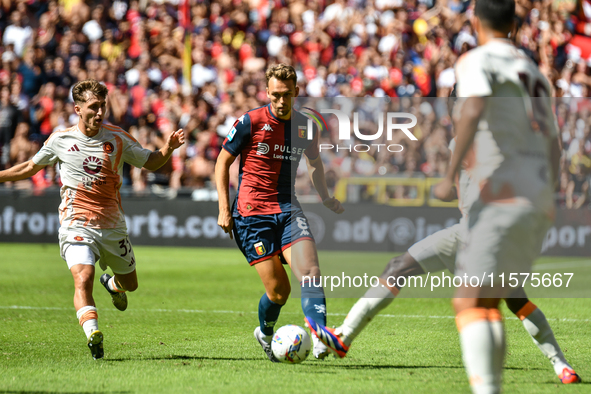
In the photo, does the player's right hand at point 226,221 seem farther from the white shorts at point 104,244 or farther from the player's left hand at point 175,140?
the white shorts at point 104,244

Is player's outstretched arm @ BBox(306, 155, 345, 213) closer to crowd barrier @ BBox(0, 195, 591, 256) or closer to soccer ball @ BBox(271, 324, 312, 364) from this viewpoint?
soccer ball @ BBox(271, 324, 312, 364)

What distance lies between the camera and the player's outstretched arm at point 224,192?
5.99 meters

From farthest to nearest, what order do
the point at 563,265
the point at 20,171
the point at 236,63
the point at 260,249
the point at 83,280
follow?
the point at 236,63 → the point at 563,265 → the point at 20,171 → the point at 83,280 → the point at 260,249

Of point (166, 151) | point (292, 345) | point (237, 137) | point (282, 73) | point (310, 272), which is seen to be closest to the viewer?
point (292, 345)

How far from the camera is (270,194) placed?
6.22 meters

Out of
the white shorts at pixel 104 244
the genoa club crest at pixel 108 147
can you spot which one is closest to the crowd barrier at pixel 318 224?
the white shorts at pixel 104 244

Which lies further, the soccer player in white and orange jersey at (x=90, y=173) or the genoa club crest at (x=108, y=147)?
the genoa club crest at (x=108, y=147)

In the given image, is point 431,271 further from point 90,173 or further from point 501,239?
point 90,173

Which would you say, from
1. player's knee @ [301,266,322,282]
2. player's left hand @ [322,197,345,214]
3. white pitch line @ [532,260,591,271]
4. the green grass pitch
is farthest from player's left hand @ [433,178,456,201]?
white pitch line @ [532,260,591,271]

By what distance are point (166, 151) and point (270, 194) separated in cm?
107

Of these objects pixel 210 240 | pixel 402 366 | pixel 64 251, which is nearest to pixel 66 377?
pixel 64 251

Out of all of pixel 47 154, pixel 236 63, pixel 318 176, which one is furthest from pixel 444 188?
pixel 236 63

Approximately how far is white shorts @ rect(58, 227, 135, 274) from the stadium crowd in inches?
403

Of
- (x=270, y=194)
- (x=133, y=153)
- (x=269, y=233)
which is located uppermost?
(x=133, y=153)
